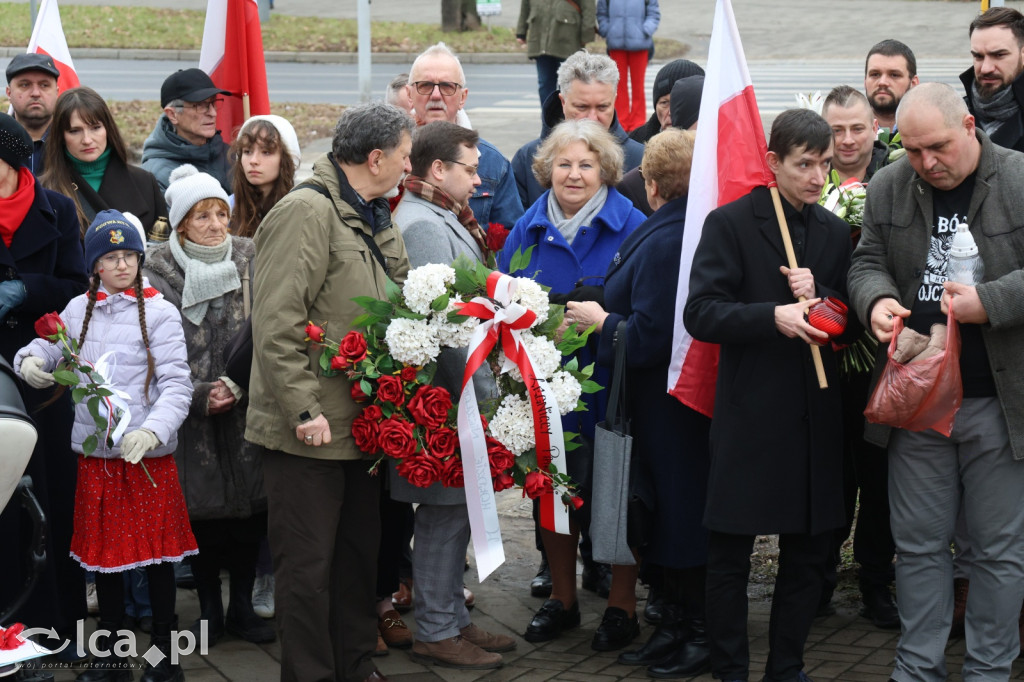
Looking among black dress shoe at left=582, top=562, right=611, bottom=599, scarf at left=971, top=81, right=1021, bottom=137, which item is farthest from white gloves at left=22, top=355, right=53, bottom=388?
scarf at left=971, top=81, right=1021, bottom=137

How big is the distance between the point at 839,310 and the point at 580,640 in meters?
1.85

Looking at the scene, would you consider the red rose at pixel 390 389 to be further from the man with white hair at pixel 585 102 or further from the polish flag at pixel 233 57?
the polish flag at pixel 233 57

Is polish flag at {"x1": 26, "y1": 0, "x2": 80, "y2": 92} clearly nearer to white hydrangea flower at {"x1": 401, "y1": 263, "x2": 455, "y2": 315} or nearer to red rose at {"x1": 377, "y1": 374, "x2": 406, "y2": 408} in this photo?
white hydrangea flower at {"x1": 401, "y1": 263, "x2": 455, "y2": 315}

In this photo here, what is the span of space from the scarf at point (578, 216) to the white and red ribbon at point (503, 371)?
0.89m

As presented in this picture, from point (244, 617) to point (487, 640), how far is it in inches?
40.9

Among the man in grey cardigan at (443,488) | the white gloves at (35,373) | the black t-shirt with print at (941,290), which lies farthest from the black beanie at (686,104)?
the white gloves at (35,373)

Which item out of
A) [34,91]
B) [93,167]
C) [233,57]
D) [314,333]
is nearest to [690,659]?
[314,333]

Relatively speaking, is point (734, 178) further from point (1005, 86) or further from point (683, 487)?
point (1005, 86)

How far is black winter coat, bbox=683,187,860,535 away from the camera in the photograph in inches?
182

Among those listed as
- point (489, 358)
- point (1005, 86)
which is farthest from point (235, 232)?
point (1005, 86)

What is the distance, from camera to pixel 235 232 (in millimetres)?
5785

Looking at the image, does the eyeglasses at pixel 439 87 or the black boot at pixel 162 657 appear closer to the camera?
the black boot at pixel 162 657

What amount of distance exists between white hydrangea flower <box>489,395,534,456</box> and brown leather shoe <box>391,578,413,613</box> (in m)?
1.37

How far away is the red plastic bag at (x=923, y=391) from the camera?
4375mm
